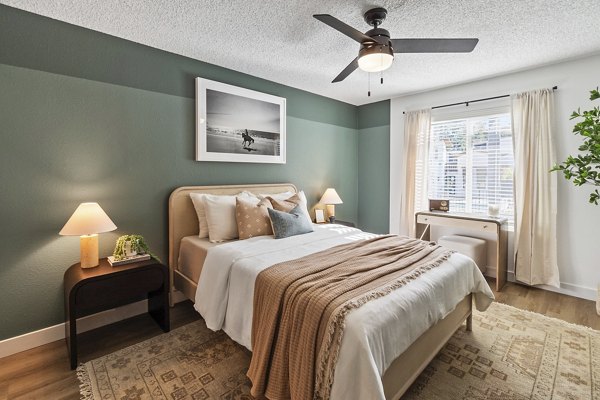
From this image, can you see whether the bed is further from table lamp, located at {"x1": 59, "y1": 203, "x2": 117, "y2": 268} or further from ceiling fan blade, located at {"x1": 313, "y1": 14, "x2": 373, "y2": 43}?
ceiling fan blade, located at {"x1": 313, "y1": 14, "x2": 373, "y2": 43}

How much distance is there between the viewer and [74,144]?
2375 millimetres

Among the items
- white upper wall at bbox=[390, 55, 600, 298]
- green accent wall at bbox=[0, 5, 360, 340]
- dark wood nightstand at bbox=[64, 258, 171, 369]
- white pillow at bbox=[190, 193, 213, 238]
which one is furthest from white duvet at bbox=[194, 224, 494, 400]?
white upper wall at bbox=[390, 55, 600, 298]

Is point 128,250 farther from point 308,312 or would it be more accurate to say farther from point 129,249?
point 308,312

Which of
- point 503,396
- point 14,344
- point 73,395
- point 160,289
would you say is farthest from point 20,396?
point 503,396

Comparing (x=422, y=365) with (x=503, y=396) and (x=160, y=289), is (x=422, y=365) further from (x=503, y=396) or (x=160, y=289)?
(x=160, y=289)

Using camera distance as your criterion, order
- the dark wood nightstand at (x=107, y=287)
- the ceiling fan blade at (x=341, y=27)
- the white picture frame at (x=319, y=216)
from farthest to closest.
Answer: the white picture frame at (x=319, y=216) → the dark wood nightstand at (x=107, y=287) → the ceiling fan blade at (x=341, y=27)

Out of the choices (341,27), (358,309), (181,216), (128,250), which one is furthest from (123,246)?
(341,27)

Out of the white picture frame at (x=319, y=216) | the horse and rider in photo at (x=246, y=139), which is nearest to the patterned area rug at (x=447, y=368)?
the horse and rider in photo at (x=246, y=139)

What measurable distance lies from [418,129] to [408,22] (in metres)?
2.20

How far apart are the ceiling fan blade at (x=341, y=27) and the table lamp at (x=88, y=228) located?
6.91 ft

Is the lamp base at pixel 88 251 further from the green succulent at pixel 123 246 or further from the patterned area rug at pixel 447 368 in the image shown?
the patterned area rug at pixel 447 368

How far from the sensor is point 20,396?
174cm

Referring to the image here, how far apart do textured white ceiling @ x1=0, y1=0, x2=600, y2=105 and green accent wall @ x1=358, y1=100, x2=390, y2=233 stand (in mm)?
1445

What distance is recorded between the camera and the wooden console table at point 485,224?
332cm
